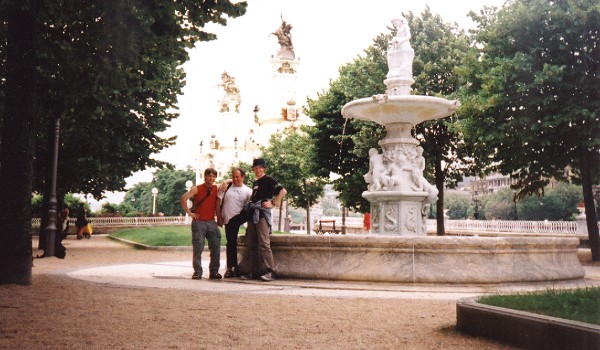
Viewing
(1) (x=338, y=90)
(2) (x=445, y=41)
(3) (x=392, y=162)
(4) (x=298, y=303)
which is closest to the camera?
(4) (x=298, y=303)

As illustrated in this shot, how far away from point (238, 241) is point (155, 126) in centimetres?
1248

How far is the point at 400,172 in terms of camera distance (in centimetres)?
1312

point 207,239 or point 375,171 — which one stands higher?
point 375,171

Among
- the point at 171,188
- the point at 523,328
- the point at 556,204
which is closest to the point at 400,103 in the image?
the point at 523,328

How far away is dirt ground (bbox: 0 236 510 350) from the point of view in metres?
4.94

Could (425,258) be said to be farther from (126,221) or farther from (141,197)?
(141,197)

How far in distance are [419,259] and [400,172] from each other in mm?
3911

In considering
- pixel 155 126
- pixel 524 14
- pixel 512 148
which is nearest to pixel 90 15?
pixel 155 126

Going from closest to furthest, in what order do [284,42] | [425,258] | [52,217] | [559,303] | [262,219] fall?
1. [559,303]
2. [425,258]
3. [262,219]
4. [52,217]
5. [284,42]

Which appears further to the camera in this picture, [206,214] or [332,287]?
[206,214]

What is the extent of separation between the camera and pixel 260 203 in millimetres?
9766

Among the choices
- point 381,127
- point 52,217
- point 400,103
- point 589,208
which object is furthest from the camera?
point 381,127

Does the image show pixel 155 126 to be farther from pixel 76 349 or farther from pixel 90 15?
pixel 76 349

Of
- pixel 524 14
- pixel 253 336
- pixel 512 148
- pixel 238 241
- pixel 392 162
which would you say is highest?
pixel 524 14
